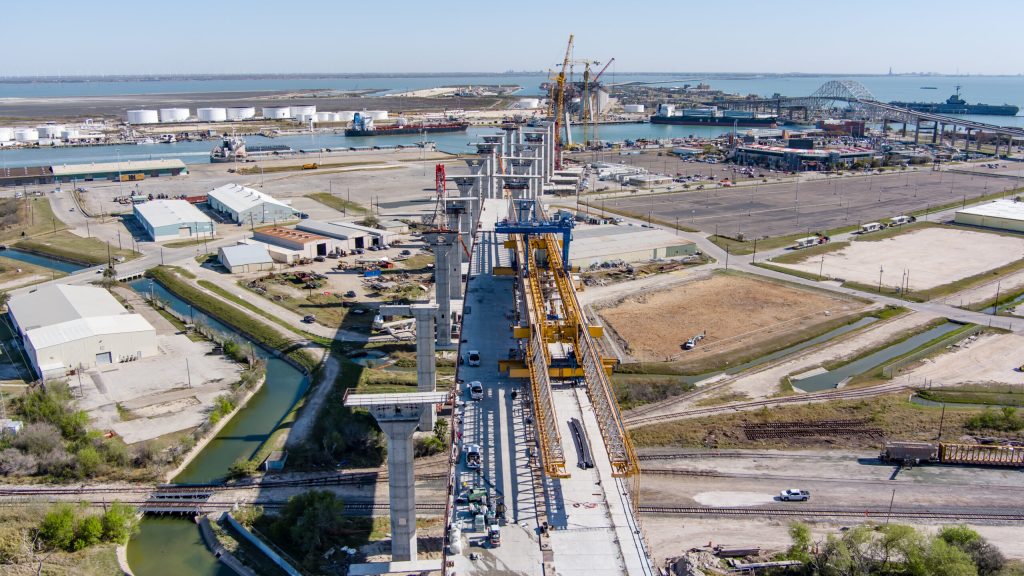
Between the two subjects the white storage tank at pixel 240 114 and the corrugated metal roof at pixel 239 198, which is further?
the white storage tank at pixel 240 114

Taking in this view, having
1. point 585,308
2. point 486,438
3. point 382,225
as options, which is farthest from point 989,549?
point 382,225

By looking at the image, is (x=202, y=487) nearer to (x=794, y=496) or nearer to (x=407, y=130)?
(x=794, y=496)

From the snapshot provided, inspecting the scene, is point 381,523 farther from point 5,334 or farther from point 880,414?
point 5,334

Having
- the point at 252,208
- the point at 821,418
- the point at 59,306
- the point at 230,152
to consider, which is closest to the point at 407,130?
the point at 230,152

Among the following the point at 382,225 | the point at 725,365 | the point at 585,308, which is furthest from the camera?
the point at 382,225

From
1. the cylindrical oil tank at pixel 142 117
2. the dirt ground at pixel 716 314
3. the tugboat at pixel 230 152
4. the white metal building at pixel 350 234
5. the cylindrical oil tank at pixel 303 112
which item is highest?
the cylindrical oil tank at pixel 303 112

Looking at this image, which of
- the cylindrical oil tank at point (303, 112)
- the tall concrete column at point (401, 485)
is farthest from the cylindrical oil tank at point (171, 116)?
the tall concrete column at point (401, 485)

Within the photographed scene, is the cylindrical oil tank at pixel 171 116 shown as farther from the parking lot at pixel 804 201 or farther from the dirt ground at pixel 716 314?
the dirt ground at pixel 716 314
